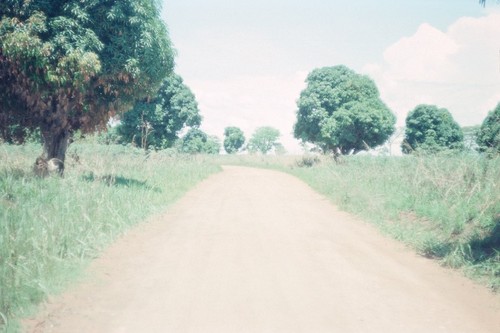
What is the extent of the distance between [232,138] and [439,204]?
8840 centimetres

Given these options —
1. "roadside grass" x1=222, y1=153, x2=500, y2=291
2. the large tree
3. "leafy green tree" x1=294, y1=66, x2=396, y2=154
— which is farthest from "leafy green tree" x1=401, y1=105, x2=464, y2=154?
the large tree

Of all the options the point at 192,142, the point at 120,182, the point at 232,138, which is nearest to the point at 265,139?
the point at 232,138

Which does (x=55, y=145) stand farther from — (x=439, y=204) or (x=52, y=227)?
(x=439, y=204)

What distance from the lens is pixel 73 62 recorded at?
8.88 meters

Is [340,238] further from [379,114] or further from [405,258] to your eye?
[379,114]

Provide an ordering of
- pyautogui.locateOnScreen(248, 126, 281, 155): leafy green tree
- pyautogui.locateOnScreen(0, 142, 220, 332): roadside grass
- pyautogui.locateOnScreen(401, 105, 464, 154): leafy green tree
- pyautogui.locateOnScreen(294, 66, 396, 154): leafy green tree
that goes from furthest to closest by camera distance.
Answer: pyautogui.locateOnScreen(248, 126, 281, 155): leafy green tree, pyautogui.locateOnScreen(401, 105, 464, 154): leafy green tree, pyautogui.locateOnScreen(294, 66, 396, 154): leafy green tree, pyautogui.locateOnScreen(0, 142, 220, 332): roadside grass

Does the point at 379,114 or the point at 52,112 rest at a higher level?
the point at 379,114

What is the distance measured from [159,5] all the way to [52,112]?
4.63 m

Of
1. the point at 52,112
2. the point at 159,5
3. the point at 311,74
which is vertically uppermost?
the point at 311,74

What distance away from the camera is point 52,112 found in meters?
10.9

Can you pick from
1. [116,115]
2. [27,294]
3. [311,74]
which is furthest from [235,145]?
[27,294]

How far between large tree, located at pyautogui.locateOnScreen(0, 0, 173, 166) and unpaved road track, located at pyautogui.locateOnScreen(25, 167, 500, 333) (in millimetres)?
4623

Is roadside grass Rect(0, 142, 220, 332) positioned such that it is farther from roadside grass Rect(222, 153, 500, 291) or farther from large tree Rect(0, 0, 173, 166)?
roadside grass Rect(222, 153, 500, 291)

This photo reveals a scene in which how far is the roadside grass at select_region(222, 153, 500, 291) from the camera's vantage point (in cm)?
652
